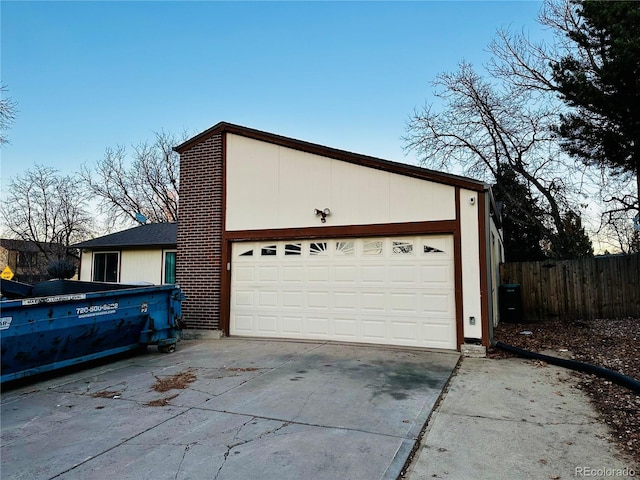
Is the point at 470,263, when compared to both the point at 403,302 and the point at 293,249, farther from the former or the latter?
the point at 293,249

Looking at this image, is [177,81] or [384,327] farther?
[177,81]

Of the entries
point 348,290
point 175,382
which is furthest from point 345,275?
point 175,382

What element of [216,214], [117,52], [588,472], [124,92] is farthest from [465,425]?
[124,92]

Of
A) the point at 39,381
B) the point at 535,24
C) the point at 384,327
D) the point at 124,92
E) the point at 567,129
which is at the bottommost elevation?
the point at 39,381

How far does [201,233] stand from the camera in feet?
31.3

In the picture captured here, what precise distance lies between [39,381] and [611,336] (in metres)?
10.4

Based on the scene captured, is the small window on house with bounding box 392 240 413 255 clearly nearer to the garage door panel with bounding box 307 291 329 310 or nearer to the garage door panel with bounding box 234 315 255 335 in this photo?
the garage door panel with bounding box 307 291 329 310

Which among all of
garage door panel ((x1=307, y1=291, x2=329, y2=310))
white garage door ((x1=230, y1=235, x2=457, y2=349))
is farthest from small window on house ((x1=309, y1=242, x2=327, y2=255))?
garage door panel ((x1=307, y1=291, x2=329, y2=310))

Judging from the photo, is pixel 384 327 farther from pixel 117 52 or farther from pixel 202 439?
pixel 117 52

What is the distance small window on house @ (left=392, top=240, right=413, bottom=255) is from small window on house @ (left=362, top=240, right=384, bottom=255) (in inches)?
11.5

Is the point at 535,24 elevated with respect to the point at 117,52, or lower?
Answer: elevated

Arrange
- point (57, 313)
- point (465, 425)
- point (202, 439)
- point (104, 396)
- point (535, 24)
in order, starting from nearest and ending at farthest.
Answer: point (202, 439) → point (465, 425) → point (104, 396) → point (57, 313) → point (535, 24)

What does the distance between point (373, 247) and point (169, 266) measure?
33.5 feet

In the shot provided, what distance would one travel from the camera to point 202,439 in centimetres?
354
